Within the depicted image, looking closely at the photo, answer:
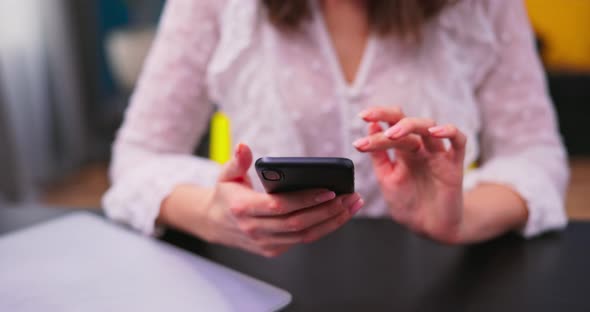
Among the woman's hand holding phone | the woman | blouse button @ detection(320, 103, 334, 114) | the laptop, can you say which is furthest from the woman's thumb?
blouse button @ detection(320, 103, 334, 114)

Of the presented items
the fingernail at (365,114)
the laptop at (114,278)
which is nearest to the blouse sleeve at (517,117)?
the fingernail at (365,114)

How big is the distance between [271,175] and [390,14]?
0.54m

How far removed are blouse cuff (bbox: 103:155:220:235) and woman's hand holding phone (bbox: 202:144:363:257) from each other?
11cm

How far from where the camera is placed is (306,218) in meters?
0.57

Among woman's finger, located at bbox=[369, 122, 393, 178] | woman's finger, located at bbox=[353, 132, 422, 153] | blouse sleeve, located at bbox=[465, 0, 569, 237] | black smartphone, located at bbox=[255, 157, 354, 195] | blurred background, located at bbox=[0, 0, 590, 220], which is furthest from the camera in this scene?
blurred background, located at bbox=[0, 0, 590, 220]

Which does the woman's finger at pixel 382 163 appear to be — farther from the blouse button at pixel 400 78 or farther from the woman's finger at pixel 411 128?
the blouse button at pixel 400 78

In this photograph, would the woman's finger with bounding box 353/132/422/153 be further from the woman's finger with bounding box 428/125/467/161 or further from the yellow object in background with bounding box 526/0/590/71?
the yellow object in background with bounding box 526/0/590/71

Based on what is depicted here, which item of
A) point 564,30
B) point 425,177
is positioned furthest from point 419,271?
point 564,30

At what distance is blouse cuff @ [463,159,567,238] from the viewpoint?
0.76 meters

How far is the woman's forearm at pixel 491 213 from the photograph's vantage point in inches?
28.6

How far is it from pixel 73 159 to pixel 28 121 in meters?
0.36

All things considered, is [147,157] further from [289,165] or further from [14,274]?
[289,165]

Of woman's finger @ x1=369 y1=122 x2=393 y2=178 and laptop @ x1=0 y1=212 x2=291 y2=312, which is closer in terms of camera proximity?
laptop @ x1=0 y1=212 x2=291 y2=312

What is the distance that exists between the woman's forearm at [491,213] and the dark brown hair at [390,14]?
11.9 inches
